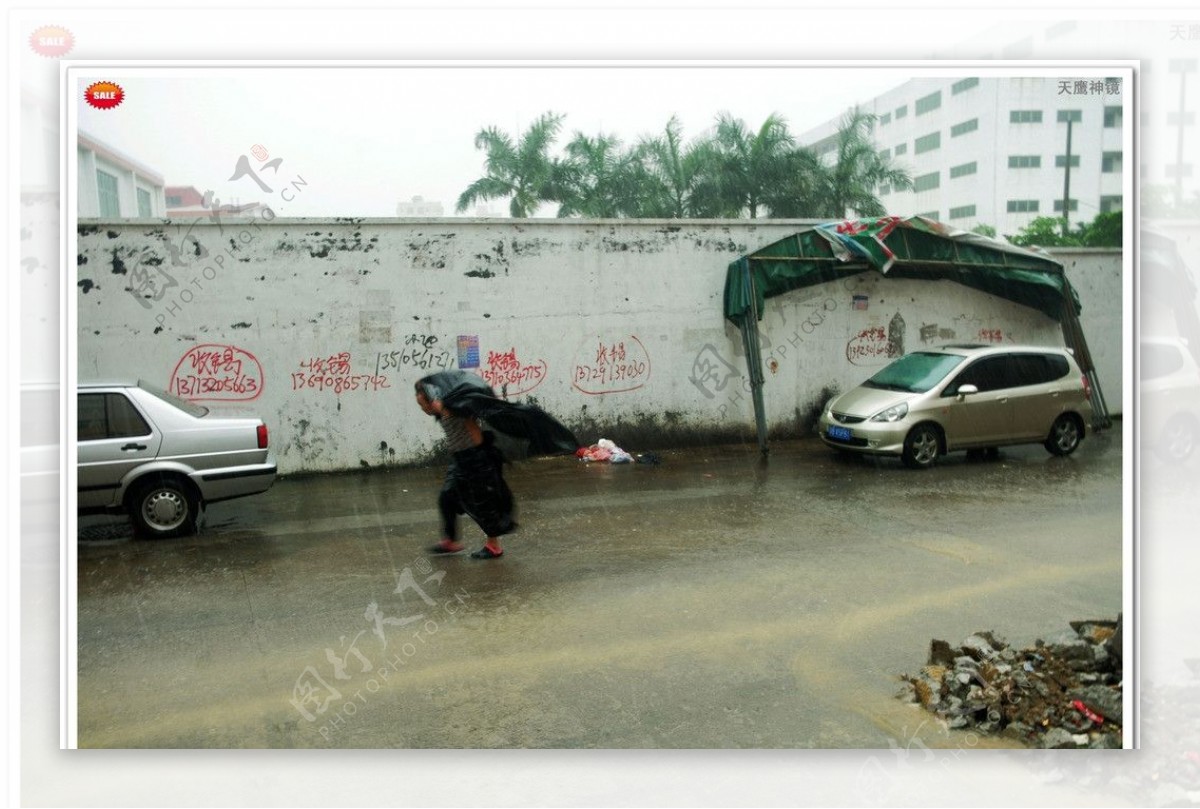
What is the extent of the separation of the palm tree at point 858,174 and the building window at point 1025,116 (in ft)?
2.63

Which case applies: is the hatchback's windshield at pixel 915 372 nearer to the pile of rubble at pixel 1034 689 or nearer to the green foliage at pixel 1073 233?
the green foliage at pixel 1073 233

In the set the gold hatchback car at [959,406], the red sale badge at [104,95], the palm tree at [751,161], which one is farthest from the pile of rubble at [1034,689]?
the red sale badge at [104,95]

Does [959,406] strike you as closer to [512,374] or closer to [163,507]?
[512,374]

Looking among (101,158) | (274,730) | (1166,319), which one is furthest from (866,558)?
(101,158)

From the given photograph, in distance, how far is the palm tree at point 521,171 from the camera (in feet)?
17.8

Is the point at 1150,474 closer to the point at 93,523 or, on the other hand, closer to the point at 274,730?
the point at 274,730

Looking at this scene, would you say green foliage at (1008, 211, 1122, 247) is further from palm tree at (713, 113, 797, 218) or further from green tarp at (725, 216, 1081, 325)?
palm tree at (713, 113, 797, 218)

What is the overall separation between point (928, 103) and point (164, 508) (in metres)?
5.51

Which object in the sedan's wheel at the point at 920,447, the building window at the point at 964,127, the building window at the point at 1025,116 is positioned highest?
the building window at the point at 964,127

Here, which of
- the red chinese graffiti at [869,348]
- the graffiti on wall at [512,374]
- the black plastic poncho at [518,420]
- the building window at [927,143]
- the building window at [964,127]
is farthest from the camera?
the red chinese graffiti at [869,348]

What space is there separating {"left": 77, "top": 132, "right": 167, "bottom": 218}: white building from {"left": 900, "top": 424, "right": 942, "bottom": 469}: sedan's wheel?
6014 millimetres

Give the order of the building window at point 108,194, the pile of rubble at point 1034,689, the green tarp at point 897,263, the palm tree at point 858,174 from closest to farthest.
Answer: the pile of rubble at point 1034,689, the building window at point 108,194, the palm tree at point 858,174, the green tarp at point 897,263

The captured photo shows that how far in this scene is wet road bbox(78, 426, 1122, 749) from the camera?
12.1 ft

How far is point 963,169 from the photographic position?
6539 mm
